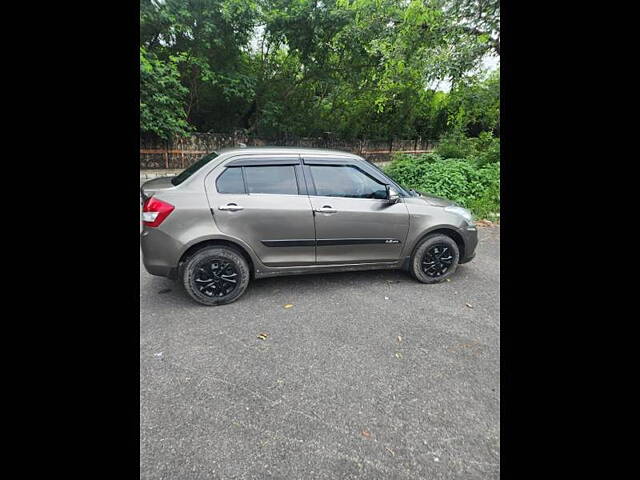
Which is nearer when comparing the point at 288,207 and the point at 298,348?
the point at 298,348

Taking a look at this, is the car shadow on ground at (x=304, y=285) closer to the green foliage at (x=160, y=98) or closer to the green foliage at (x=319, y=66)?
the green foliage at (x=319, y=66)

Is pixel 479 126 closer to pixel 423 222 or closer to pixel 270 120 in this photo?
pixel 270 120

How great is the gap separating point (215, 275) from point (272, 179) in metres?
1.19

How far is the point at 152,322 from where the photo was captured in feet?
9.78

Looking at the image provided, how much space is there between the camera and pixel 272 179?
3361 millimetres

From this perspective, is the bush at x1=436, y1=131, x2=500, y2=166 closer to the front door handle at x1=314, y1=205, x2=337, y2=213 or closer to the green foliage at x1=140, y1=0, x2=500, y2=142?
the green foliage at x1=140, y1=0, x2=500, y2=142

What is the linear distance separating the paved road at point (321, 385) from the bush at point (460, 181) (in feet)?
16.0

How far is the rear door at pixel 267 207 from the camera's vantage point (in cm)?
319

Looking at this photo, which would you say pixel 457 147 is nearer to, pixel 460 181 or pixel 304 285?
pixel 460 181
